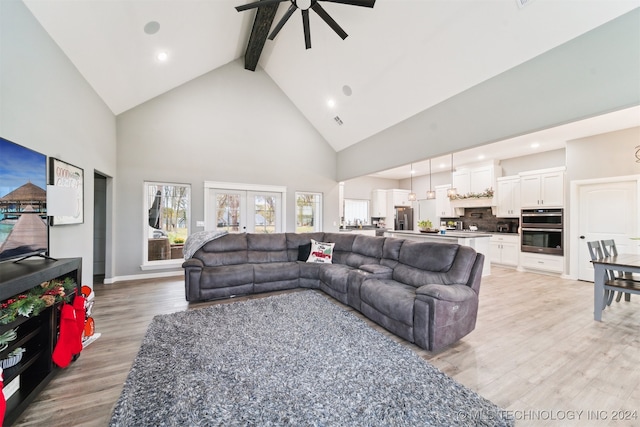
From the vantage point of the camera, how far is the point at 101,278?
479cm

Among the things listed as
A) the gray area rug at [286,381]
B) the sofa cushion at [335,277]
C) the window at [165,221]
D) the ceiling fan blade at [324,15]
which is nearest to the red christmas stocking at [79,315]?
the gray area rug at [286,381]

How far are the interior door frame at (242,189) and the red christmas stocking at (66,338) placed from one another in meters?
3.46

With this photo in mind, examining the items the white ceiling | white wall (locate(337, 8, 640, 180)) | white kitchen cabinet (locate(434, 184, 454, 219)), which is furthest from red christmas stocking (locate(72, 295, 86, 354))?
white kitchen cabinet (locate(434, 184, 454, 219))

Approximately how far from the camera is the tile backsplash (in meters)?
6.49

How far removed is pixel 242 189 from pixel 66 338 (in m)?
4.13

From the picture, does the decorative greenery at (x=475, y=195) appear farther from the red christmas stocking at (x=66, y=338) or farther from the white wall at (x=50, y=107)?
the white wall at (x=50, y=107)

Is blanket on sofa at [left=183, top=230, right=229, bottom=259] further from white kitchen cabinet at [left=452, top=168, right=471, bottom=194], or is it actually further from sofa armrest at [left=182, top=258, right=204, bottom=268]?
white kitchen cabinet at [left=452, top=168, right=471, bottom=194]

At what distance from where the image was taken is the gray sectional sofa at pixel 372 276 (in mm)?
2340

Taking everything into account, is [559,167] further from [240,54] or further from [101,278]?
[101,278]

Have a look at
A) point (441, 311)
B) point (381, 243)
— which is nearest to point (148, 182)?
point (381, 243)

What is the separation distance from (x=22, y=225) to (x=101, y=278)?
3.70 m

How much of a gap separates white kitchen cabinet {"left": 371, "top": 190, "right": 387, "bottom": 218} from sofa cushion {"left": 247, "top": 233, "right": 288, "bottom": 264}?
5102 mm

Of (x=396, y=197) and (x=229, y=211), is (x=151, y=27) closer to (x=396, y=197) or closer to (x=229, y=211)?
(x=229, y=211)

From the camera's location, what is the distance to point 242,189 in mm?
5746
